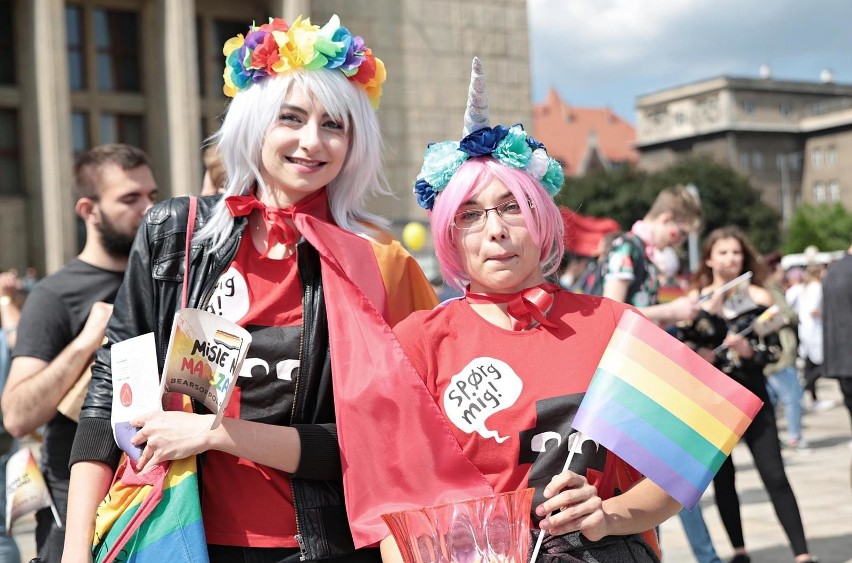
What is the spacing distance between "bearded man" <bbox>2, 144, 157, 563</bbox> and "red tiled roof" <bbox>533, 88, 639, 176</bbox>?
9357 cm

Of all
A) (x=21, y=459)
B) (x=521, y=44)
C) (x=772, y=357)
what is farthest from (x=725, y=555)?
(x=521, y=44)

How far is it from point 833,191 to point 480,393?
3657 inches

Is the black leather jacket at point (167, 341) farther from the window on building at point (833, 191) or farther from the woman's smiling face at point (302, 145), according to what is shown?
the window on building at point (833, 191)

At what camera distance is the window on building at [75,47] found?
3466cm

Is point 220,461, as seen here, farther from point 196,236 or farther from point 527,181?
point 527,181

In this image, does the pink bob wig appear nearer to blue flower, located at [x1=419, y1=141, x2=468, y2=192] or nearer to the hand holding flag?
blue flower, located at [x1=419, y1=141, x2=468, y2=192]

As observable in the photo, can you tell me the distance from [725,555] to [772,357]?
1510mm

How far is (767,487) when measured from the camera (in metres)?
6.08

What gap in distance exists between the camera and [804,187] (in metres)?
90.0

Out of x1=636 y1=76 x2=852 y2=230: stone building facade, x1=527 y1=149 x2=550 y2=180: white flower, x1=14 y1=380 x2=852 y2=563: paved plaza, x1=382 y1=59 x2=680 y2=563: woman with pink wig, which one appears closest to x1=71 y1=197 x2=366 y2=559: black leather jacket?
x1=382 y1=59 x2=680 y2=563: woman with pink wig

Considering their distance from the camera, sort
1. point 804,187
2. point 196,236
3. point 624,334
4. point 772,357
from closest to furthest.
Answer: point 624,334, point 196,236, point 772,357, point 804,187

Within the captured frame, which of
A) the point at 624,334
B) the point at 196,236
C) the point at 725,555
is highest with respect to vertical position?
the point at 196,236

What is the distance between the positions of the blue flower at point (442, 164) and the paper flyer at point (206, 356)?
605mm

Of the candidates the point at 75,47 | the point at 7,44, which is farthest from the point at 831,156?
the point at 7,44
